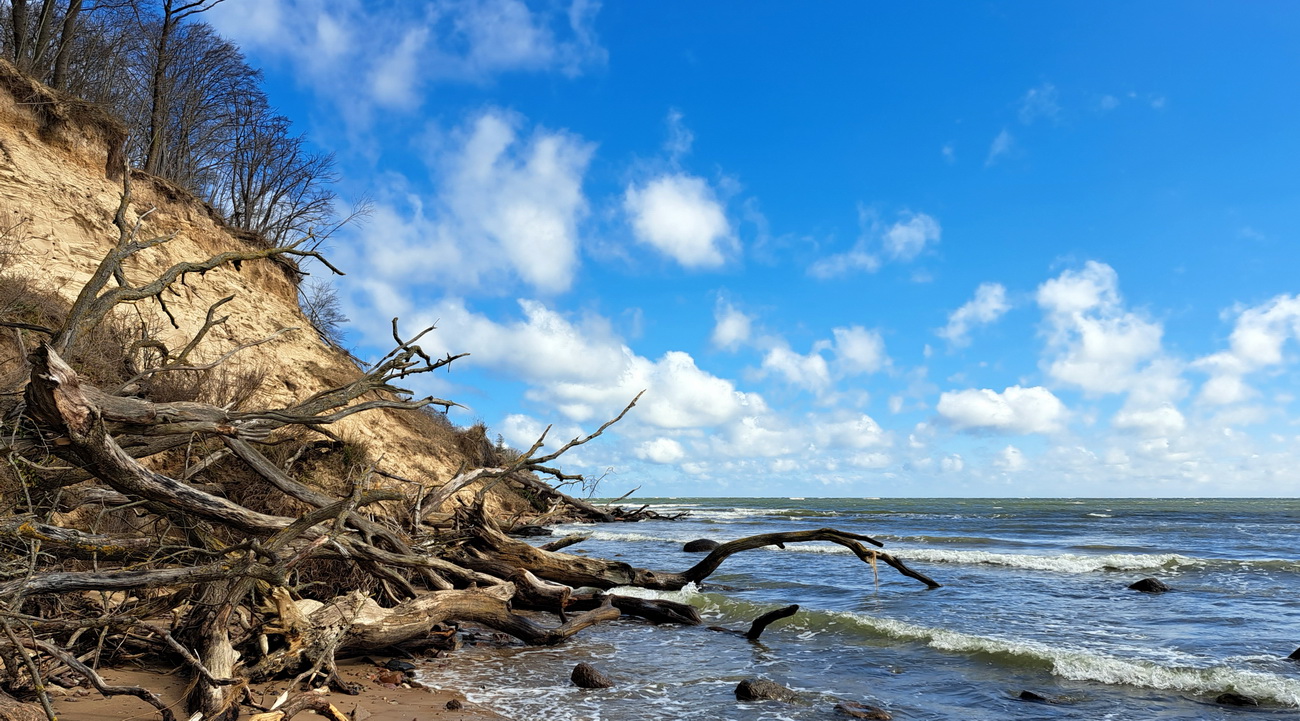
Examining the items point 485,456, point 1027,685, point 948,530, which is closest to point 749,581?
point 1027,685

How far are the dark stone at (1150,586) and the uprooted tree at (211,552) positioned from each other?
782 centimetres

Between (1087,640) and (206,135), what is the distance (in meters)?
26.7

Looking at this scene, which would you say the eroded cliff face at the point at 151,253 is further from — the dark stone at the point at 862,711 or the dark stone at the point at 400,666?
the dark stone at the point at 862,711

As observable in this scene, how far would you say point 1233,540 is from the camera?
2466 centimetres

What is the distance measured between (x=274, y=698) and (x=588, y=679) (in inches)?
103

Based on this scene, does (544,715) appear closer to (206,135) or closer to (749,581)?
(749,581)

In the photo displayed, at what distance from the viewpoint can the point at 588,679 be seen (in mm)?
6613

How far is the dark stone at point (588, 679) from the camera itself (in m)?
6.59

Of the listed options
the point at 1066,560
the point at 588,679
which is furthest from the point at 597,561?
the point at 1066,560

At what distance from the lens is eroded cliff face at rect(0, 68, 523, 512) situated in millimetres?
13281

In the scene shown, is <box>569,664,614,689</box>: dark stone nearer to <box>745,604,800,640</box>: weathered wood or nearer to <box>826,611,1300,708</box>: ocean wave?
<box>745,604,800,640</box>: weathered wood

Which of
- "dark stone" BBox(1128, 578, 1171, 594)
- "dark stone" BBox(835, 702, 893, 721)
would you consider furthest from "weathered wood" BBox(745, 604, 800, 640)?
"dark stone" BBox(1128, 578, 1171, 594)

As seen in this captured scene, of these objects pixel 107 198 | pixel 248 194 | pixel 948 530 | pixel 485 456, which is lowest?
pixel 948 530


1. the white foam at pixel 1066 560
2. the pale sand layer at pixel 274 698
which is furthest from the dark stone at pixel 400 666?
the white foam at pixel 1066 560
